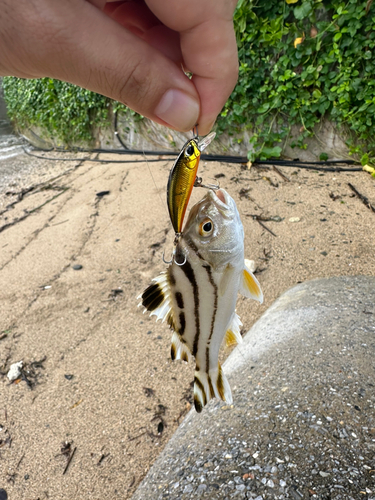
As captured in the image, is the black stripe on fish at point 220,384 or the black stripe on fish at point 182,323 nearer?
the black stripe on fish at point 182,323

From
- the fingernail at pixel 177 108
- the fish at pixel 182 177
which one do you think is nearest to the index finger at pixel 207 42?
the fingernail at pixel 177 108

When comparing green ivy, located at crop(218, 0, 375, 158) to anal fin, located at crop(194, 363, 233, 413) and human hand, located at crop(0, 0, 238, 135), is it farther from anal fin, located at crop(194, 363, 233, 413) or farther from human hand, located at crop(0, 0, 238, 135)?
anal fin, located at crop(194, 363, 233, 413)

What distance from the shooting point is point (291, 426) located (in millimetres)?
1825

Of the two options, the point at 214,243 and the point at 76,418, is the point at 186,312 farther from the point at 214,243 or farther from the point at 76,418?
the point at 76,418

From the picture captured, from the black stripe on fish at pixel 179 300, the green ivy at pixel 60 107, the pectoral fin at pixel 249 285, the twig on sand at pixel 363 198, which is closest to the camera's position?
the black stripe on fish at pixel 179 300

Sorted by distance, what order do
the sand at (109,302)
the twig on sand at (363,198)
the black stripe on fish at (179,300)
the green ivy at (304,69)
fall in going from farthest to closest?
the green ivy at (304,69) < the twig on sand at (363,198) < the sand at (109,302) < the black stripe on fish at (179,300)

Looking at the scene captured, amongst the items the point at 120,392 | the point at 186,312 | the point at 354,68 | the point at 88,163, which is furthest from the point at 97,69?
the point at 88,163

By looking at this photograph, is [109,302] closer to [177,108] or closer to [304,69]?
[177,108]

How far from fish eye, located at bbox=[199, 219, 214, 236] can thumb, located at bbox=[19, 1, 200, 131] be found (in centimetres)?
45

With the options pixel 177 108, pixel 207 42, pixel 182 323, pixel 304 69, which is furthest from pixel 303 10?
pixel 182 323

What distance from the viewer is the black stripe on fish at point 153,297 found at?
1559 millimetres

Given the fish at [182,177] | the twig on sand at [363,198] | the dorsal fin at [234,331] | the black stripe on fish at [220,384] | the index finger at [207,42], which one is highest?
the index finger at [207,42]

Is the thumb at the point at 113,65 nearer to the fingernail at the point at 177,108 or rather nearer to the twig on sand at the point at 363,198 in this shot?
the fingernail at the point at 177,108

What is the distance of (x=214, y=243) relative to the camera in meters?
1.48
